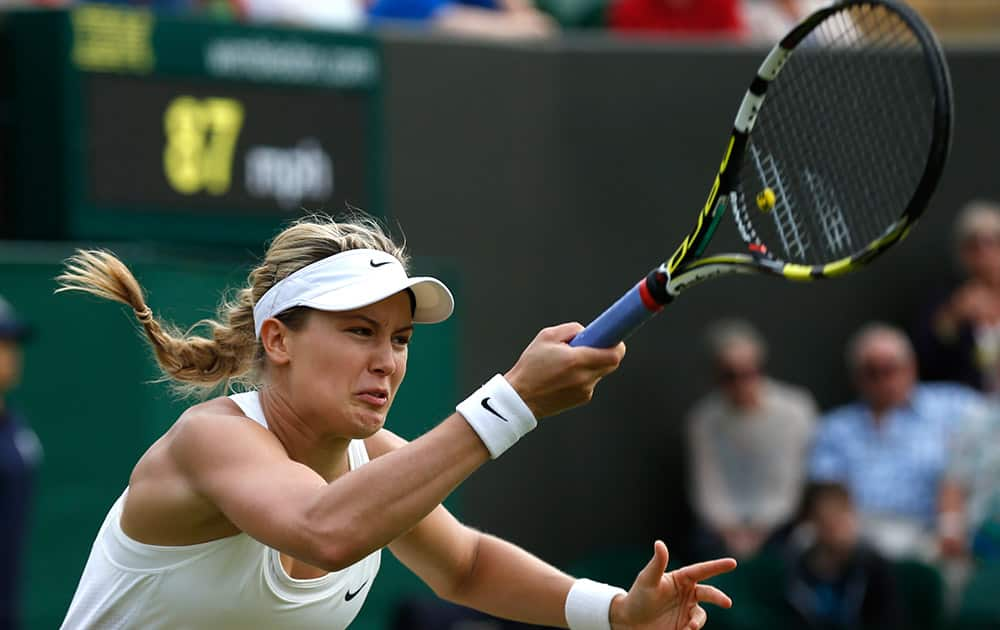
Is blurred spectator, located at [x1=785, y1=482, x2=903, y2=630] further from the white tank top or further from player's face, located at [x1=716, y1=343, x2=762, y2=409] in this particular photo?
the white tank top

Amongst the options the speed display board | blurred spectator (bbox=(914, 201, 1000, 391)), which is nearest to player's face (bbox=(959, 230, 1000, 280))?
blurred spectator (bbox=(914, 201, 1000, 391))

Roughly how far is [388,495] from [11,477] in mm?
4139

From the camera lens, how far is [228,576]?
3625mm

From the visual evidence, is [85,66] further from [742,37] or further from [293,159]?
[742,37]

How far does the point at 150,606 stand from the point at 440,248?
5404 millimetres

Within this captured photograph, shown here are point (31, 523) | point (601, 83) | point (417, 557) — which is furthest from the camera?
point (601, 83)

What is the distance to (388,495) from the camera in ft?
10.6

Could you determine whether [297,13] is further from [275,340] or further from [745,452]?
[275,340]

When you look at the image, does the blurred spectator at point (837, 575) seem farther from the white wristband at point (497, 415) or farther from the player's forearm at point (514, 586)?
the white wristband at point (497, 415)

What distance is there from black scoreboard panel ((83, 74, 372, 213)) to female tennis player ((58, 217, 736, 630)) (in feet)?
12.9

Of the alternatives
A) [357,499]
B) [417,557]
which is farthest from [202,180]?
[357,499]

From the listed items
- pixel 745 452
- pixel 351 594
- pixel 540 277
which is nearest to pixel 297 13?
pixel 540 277

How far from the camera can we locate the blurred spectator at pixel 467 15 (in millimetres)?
8891

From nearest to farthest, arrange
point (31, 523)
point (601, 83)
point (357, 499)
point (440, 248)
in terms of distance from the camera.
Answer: point (357, 499) → point (31, 523) → point (440, 248) → point (601, 83)
